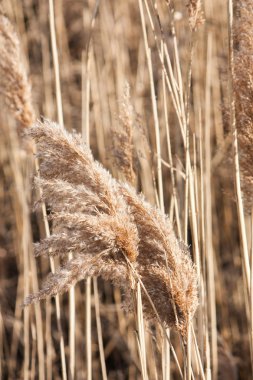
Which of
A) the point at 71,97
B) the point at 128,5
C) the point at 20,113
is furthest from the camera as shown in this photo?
the point at 71,97

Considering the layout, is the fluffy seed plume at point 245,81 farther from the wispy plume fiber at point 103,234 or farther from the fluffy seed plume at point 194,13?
the wispy plume fiber at point 103,234

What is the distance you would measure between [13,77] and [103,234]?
80 centimetres

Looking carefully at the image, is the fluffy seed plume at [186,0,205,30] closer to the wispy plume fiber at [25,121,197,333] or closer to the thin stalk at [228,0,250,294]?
the thin stalk at [228,0,250,294]

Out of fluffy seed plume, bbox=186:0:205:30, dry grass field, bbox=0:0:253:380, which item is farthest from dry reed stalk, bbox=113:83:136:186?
fluffy seed plume, bbox=186:0:205:30

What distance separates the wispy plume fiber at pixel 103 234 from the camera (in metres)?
1.12

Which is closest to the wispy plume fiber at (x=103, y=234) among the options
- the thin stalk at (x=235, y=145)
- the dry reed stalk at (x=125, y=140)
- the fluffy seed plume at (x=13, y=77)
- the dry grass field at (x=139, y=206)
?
the dry grass field at (x=139, y=206)

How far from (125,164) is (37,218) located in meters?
1.80

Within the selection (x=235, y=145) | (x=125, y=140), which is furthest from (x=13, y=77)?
(x=235, y=145)

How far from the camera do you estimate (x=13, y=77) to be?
1.72 meters

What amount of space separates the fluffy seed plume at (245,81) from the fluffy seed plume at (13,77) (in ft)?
2.13

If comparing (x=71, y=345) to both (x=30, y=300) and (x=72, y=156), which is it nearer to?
(x=30, y=300)

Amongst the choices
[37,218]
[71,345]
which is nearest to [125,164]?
[71,345]

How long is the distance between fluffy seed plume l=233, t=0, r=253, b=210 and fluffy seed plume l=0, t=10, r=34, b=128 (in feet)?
2.13

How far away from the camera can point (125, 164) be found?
156 centimetres
